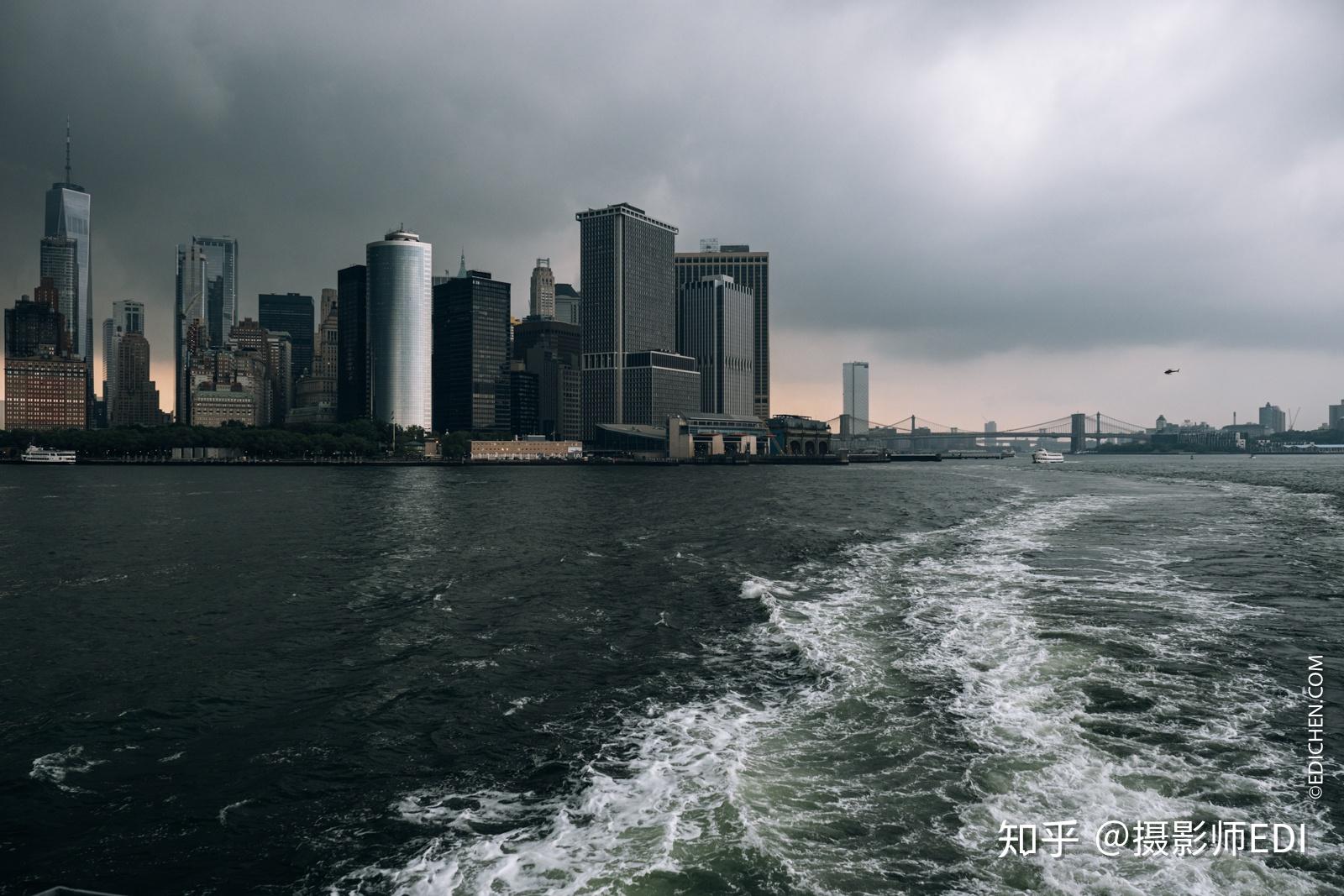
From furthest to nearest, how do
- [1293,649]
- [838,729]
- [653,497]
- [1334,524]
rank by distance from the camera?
1. [653,497]
2. [1334,524]
3. [1293,649]
4. [838,729]

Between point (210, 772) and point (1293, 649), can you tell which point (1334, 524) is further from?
point (210, 772)

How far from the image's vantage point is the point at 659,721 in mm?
15352

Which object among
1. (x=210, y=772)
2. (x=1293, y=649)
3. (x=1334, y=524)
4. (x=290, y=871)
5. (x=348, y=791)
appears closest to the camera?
(x=290, y=871)

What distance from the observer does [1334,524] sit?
4972 cm

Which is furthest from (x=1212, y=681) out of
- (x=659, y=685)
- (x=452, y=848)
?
(x=452, y=848)

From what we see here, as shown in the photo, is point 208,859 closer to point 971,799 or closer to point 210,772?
point 210,772

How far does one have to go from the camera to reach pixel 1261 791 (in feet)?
38.3

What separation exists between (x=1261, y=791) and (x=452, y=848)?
12.5 metres

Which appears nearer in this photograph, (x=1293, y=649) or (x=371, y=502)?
(x=1293, y=649)

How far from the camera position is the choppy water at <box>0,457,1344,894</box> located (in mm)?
10156

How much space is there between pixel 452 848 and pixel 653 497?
78.3 metres

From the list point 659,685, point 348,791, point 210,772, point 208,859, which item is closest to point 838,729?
point 659,685

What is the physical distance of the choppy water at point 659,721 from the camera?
1016 centimetres

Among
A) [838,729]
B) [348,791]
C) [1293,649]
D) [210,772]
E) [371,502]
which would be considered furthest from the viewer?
[371,502]
